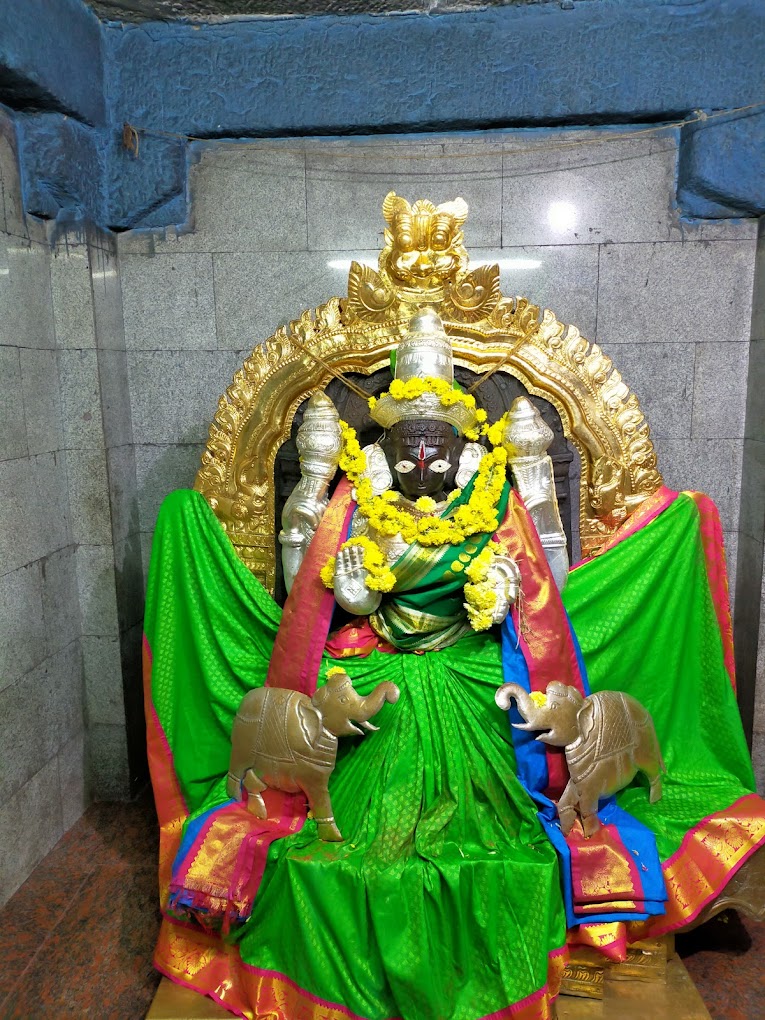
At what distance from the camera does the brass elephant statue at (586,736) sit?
8.49 ft

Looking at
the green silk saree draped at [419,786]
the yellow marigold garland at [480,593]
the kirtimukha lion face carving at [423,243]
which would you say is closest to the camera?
the green silk saree draped at [419,786]

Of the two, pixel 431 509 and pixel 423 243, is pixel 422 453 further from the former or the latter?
pixel 423 243

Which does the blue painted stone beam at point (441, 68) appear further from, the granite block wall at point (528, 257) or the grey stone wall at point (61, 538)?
the grey stone wall at point (61, 538)

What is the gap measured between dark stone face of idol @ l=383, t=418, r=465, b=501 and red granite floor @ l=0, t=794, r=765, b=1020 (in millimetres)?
2071

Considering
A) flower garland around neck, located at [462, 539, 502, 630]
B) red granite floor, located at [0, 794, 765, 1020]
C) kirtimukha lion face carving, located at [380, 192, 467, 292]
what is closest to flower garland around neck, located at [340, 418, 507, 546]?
flower garland around neck, located at [462, 539, 502, 630]

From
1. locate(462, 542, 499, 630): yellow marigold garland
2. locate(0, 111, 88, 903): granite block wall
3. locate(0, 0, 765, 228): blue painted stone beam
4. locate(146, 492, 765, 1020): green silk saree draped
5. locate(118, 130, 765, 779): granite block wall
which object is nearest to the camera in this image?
locate(146, 492, 765, 1020): green silk saree draped

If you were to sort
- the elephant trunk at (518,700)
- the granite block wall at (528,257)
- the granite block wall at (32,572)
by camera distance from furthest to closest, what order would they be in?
1. the granite block wall at (528,257)
2. the granite block wall at (32,572)
3. the elephant trunk at (518,700)

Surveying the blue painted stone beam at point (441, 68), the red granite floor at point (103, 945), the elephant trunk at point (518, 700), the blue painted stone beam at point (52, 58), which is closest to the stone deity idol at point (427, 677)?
the elephant trunk at point (518, 700)

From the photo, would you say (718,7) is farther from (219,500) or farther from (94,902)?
(94,902)

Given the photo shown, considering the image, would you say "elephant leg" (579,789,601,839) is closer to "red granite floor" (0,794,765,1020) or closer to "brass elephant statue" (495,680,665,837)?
"brass elephant statue" (495,680,665,837)

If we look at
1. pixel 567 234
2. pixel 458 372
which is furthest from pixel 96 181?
pixel 567 234

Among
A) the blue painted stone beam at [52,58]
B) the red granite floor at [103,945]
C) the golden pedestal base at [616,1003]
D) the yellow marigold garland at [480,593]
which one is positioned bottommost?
the red granite floor at [103,945]

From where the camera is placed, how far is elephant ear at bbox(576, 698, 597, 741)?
2648mm

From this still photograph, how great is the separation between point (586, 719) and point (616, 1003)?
0.94 meters
